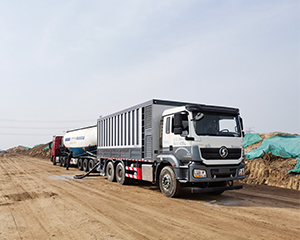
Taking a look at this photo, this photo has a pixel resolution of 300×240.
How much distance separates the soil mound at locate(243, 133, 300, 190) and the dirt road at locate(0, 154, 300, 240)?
294 cm

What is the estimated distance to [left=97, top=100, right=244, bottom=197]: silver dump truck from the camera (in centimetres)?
846

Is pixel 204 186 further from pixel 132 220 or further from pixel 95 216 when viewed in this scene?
pixel 95 216

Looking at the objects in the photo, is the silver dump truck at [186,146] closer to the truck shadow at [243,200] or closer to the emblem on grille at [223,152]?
the emblem on grille at [223,152]

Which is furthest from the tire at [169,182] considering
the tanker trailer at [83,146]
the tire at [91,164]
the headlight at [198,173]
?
the tire at [91,164]

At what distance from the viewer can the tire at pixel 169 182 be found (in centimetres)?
894

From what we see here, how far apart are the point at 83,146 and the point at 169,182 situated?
1276 cm

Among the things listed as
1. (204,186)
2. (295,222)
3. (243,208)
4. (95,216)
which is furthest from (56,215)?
(295,222)

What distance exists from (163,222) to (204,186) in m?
3.17

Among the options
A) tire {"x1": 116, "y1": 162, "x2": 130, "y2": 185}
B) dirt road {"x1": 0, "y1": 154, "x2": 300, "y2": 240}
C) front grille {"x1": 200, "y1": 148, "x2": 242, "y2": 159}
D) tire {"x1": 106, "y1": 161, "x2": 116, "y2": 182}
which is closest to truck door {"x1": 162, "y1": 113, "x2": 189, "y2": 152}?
front grille {"x1": 200, "y1": 148, "x2": 242, "y2": 159}

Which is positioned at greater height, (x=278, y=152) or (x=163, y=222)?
(x=278, y=152)

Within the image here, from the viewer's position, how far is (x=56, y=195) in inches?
386

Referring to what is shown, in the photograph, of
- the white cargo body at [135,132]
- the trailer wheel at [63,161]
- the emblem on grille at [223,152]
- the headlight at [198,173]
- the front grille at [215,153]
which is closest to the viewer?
the headlight at [198,173]

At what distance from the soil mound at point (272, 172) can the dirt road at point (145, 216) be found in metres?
2.94

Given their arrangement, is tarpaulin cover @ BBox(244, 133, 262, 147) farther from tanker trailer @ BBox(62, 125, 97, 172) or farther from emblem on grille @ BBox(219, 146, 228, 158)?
emblem on grille @ BBox(219, 146, 228, 158)
